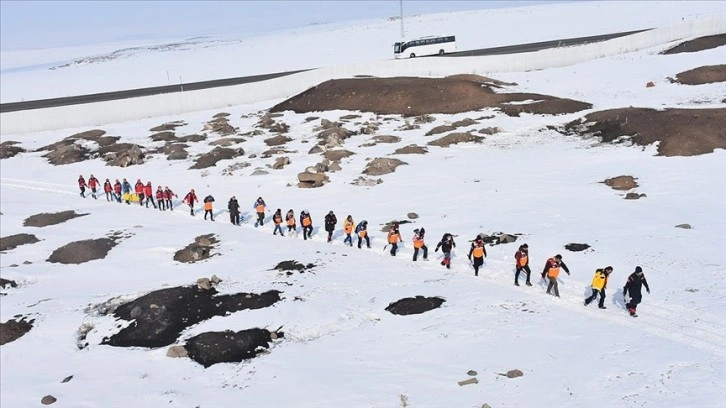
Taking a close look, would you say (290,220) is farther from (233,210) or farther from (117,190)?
(117,190)

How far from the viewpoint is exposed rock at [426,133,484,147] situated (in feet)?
137

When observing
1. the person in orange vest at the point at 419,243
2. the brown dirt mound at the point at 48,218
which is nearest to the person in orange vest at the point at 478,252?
the person in orange vest at the point at 419,243

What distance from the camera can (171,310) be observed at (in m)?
20.0

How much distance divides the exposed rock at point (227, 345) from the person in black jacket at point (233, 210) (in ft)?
37.0

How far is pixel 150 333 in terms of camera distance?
18781 millimetres

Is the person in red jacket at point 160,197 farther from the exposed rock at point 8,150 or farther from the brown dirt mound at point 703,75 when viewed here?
the brown dirt mound at point 703,75

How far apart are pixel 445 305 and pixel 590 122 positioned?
28023 millimetres

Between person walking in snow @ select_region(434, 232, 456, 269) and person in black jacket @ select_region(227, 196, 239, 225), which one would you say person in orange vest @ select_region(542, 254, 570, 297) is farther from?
person in black jacket @ select_region(227, 196, 239, 225)

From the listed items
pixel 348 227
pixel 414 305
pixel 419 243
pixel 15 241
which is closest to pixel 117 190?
pixel 15 241

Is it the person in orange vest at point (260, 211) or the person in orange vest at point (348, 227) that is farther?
the person in orange vest at point (260, 211)

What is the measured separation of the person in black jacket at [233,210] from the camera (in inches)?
1125

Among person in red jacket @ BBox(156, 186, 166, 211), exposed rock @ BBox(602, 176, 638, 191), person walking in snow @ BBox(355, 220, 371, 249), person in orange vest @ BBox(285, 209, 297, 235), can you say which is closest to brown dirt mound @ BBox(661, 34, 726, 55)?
exposed rock @ BBox(602, 176, 638, 191)

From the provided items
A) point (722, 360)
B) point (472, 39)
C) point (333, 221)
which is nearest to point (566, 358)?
point (722, 360)

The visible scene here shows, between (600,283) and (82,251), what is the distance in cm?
2247
